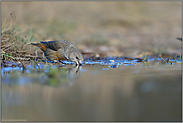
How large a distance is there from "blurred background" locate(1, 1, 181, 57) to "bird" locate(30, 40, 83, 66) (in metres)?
2.89

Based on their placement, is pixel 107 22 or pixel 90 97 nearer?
pixel 90 97

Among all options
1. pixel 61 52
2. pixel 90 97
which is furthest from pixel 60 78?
pixel 61 52

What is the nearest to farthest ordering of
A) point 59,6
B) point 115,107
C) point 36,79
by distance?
point 115,107
point 36,79
point 59,6

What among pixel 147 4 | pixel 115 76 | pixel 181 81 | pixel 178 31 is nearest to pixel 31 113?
pixel 115 76

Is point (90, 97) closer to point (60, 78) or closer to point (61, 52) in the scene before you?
point (60, 78)

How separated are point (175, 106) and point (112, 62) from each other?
11.8ft

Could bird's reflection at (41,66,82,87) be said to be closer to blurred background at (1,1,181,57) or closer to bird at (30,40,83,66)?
bird at (30,40,83,66)

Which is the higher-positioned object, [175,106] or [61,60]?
[61,60]

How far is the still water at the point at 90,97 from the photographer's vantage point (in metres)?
2.59

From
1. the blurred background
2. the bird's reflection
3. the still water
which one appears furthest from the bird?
the blurred background

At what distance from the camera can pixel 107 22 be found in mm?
15039

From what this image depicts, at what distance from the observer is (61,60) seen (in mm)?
6426

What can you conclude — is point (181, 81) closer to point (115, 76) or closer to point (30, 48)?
point (115, 76)

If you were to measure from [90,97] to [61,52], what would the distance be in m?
2.89
